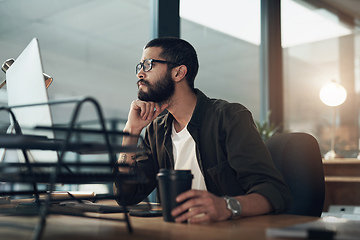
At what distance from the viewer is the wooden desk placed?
3.71 m

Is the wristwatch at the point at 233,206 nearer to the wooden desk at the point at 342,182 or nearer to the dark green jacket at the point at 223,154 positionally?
the dark green jacket at the point at 223,154

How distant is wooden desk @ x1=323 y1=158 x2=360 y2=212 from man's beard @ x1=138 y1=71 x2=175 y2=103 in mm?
2470

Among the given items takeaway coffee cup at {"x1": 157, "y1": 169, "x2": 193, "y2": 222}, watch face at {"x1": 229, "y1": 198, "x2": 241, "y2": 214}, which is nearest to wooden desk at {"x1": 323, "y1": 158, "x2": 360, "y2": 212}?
watch face at {"x1": 229, "y1": 198, "x2": 241, "y2": 214}

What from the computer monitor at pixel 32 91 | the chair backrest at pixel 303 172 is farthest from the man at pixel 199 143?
the computer monitor at pixel 32 91

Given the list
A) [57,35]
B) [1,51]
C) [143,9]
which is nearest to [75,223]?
[1,51]

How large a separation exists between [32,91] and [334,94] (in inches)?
146

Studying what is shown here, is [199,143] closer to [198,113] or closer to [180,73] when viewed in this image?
[198,113]

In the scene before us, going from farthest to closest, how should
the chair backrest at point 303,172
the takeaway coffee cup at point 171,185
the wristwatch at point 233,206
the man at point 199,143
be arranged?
the chair backrest at point 303,172 → the man at point 199,143 → the wristwatch at point 233,206 → the takeaway coffee cup at point 171,185

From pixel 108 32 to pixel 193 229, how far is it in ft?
7.84

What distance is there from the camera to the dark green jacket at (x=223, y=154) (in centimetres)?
127

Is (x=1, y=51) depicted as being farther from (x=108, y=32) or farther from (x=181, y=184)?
(x=181, y=184)

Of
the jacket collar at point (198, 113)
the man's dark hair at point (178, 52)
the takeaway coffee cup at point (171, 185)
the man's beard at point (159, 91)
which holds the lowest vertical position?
the takeaway coffee cup at point (171, 185)

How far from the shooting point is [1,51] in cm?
201

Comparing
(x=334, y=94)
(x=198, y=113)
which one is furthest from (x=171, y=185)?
(x=334, y=94)
